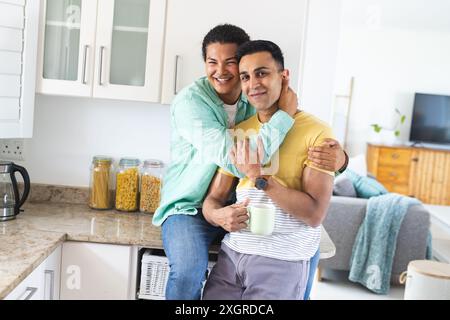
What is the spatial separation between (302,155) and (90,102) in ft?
3.56

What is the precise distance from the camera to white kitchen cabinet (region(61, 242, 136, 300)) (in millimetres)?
1767

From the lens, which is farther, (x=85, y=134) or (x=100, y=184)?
(x=85, y=134)

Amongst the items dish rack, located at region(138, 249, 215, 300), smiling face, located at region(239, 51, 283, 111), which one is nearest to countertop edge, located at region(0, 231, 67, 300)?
dish rack, located at region(138, 249, 215, 300)

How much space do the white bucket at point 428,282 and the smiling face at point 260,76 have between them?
2.68ft

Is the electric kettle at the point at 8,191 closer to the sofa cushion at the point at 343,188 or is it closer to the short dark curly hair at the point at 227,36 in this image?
the short dark curly hair at the point at 227,36

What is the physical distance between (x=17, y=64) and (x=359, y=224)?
2451 millimetres

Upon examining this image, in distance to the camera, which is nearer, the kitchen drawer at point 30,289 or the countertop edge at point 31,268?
the countertop edge at point 31,268

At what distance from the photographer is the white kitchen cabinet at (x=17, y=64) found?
184 centimetres

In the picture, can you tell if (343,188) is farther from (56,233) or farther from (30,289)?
(30,289)

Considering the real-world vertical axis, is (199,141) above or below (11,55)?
below

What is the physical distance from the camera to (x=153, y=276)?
1.78 meters

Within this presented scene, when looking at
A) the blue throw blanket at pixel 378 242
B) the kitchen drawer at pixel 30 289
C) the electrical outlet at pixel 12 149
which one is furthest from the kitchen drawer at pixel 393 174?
the kitchen drawer at pixel 30 289

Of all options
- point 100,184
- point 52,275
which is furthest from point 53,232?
point 100,184

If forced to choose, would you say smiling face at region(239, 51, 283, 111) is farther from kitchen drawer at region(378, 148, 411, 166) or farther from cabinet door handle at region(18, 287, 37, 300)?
kitchen drawer at region(378, 148, 411, 166)
